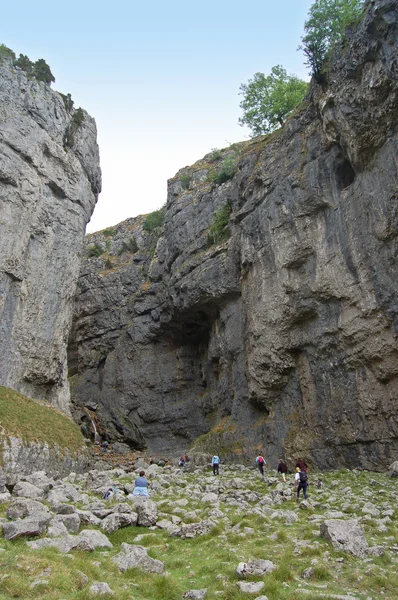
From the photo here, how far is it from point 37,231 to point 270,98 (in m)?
32.7

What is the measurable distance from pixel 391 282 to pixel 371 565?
18830mm

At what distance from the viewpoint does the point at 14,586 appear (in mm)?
6613

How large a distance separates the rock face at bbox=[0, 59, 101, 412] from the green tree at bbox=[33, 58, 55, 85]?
1.03 metres

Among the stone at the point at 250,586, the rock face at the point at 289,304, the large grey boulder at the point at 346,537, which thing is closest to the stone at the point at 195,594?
the stone at the point at 250,586

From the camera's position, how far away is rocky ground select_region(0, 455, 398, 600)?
23.9ft

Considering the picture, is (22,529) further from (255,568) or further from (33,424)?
(33,424)

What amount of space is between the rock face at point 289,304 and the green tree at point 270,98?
9568 mm

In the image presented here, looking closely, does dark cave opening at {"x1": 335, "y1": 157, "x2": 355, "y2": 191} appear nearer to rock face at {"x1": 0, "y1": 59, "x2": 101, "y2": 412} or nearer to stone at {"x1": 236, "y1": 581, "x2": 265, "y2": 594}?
rock face at {"x1": 0, "y1": 59, "x2": 101, "y2": 412}

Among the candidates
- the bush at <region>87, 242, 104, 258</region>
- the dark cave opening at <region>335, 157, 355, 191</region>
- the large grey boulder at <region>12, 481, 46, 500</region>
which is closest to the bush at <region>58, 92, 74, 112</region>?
the bush at <region>87, 242, 104, 258</region>

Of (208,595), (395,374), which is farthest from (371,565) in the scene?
(395,374)

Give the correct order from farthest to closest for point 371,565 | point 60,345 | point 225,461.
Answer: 1. point 60,345
2. point 225,461
3. point 371,565

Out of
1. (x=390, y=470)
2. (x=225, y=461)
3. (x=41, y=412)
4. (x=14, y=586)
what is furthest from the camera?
(x=225, y=461)

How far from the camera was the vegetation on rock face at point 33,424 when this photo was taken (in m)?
26.0

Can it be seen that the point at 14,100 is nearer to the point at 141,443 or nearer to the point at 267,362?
the point at 267,362
